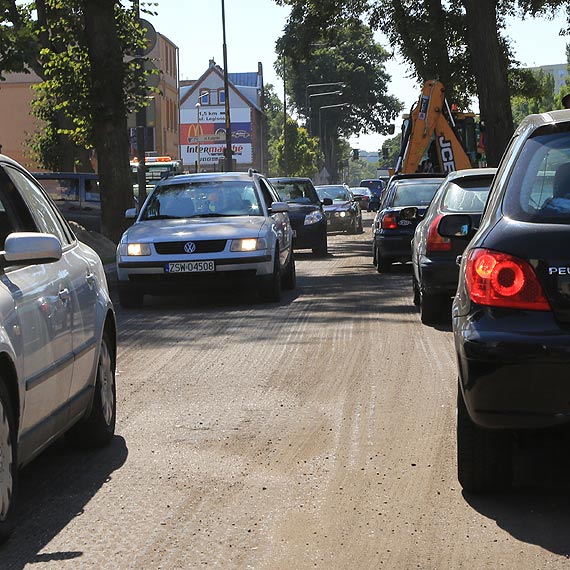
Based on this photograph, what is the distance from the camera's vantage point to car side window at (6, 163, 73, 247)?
264 inches

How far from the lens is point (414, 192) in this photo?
21953 millimetres

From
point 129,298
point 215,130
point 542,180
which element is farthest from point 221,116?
point 542,180

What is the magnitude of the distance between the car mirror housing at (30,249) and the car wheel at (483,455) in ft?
5.91

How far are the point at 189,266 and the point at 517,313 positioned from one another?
10.6 metres

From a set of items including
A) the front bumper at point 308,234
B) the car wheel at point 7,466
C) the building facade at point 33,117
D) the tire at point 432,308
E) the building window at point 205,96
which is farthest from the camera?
the building window at point 205,96

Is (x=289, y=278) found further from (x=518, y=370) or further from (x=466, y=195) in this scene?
(x=518, y=370)

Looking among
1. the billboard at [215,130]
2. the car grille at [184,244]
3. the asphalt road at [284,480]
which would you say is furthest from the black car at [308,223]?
the billboard at [215,130]

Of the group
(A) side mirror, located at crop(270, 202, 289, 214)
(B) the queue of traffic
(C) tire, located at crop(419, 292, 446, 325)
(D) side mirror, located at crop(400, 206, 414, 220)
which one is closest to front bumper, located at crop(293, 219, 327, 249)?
(D) side mirror, located at crop(400, 206, 414, 220)

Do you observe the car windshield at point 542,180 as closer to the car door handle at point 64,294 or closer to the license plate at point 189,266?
the car door handle at point 64,294

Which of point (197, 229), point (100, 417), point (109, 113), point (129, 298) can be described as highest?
point (109, 113)

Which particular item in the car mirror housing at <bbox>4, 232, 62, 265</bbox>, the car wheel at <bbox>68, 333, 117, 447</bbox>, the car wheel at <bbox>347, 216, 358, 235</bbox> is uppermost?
the car mirror housing at <bbox>4, 232, 62, 265</bbox>

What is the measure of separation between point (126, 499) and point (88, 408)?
1.13m

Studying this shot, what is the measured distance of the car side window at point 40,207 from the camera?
6.71m

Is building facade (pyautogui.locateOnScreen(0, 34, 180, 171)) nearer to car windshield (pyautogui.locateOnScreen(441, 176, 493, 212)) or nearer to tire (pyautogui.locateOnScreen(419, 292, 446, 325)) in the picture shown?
car windshield (pyautogui.locateOnScreen(441, 176, 493, 212))
